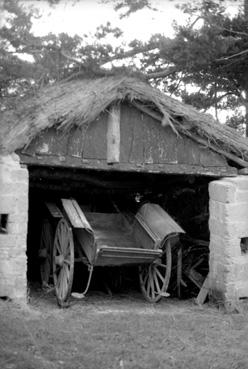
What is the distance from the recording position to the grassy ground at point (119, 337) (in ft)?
20.2

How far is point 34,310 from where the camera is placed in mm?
8094

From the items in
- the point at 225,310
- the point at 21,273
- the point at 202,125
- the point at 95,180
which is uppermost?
the point at 202,125

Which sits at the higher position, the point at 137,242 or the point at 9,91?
the point at 9,91

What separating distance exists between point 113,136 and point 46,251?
8.98ft

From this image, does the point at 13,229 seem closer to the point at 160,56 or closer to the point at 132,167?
the point at 132,167

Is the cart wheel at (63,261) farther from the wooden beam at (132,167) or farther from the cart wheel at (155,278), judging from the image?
the cart wheel at (155,278)

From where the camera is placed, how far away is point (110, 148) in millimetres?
8742

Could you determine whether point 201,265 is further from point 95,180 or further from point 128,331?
point 128,331

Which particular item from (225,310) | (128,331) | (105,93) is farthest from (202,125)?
(128,331)

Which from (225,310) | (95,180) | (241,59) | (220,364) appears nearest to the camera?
(220,364)

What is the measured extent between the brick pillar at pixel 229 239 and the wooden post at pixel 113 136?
1.66m

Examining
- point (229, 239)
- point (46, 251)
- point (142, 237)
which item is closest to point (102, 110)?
point (142, 237)

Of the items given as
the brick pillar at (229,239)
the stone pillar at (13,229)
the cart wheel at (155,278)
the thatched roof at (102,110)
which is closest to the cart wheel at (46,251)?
the cart wheel at (155,278)

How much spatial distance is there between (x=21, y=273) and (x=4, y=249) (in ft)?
1.29
